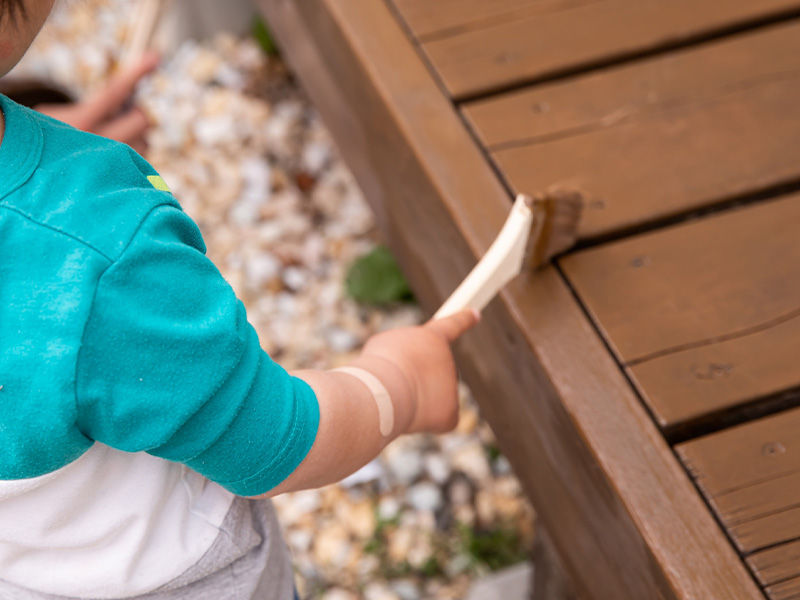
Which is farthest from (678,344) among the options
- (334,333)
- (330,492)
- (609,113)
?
(334,333)

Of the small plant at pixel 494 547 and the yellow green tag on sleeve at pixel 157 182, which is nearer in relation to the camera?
the yellow green tag on sleeve at pixel 157 182

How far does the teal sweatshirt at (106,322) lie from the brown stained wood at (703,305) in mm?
573

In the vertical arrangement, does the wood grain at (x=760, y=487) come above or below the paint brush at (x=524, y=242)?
below

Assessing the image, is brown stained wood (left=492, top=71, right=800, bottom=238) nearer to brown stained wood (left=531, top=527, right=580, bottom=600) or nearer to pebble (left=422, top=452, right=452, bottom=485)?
brown stained wood (left=531, top=527, right=580, bottom=600)

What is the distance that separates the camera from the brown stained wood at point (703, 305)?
1.03 metres

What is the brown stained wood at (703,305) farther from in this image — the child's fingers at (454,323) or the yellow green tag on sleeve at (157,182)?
the yellow green tag on sleeve at (157,182)

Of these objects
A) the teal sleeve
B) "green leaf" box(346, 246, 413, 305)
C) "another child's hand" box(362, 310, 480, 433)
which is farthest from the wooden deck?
"green leaf" box(346, 246, 413, 305)

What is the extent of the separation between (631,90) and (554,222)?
392 mm

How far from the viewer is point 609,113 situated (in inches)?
51.4

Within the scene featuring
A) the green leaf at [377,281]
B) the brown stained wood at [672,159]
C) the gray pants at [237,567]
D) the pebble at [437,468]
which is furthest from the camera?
the green leaf at [377,281]

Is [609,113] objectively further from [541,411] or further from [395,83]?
[541,411]

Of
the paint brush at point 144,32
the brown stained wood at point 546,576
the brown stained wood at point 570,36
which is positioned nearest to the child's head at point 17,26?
the brown stained wood at point 570,36

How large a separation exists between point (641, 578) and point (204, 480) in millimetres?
523

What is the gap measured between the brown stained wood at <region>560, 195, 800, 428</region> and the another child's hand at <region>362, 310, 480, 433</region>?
0.23 metres
